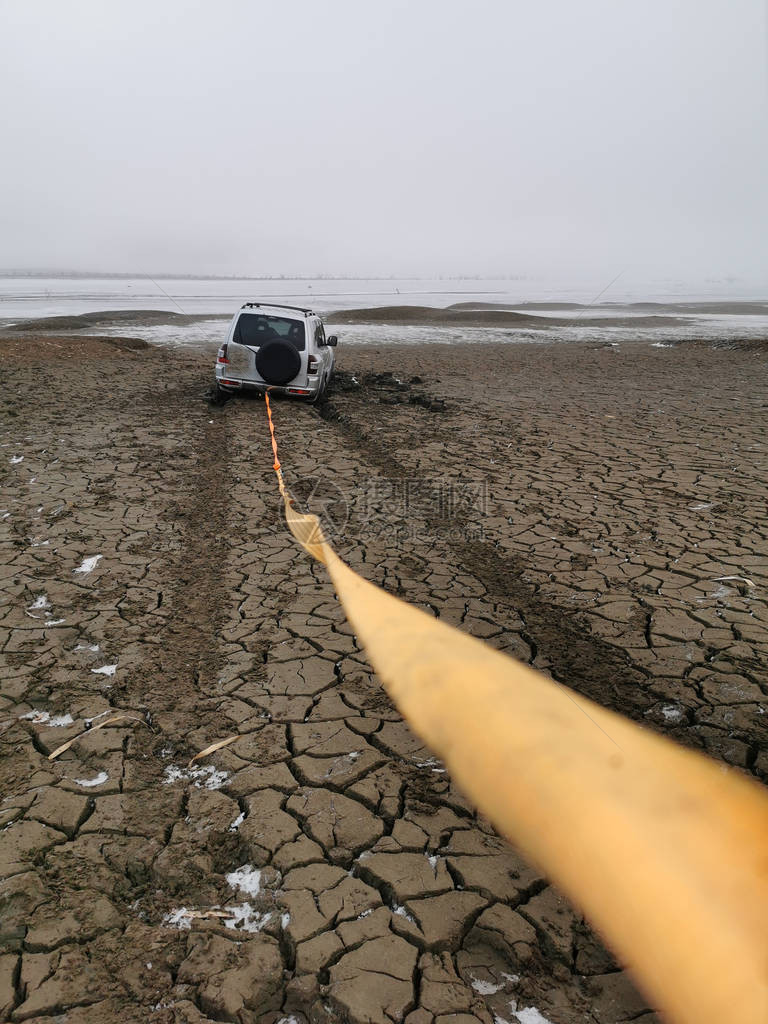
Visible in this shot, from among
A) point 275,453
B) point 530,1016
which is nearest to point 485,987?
point 530,1016

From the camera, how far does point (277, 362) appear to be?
10.7 meters

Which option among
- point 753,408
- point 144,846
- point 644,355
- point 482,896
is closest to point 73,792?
point 144,846

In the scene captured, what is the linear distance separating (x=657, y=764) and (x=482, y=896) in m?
1.13

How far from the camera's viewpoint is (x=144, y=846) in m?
2.70

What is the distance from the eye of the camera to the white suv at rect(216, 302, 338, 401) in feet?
34.8

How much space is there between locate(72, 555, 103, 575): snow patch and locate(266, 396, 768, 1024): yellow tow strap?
240cm

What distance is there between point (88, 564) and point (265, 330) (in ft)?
20.8

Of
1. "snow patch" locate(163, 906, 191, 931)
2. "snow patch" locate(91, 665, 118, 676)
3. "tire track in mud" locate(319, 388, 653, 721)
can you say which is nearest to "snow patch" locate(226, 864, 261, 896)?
"snow patch" locate(163, 906, 191, 931)

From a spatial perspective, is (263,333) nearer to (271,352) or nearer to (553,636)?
(271,352)

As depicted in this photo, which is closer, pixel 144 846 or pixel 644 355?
pixel 144 846

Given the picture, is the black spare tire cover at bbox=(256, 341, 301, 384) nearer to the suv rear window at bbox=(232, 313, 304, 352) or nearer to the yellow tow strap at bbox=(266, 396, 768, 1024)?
the suv rear window at bbox=(232, 313, 304, 352)

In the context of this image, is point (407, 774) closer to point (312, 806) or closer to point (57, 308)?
point (312, 806)

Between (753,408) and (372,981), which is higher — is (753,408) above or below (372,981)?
above

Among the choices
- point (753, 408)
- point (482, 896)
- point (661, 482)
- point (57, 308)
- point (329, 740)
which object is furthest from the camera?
point (57, 308)
